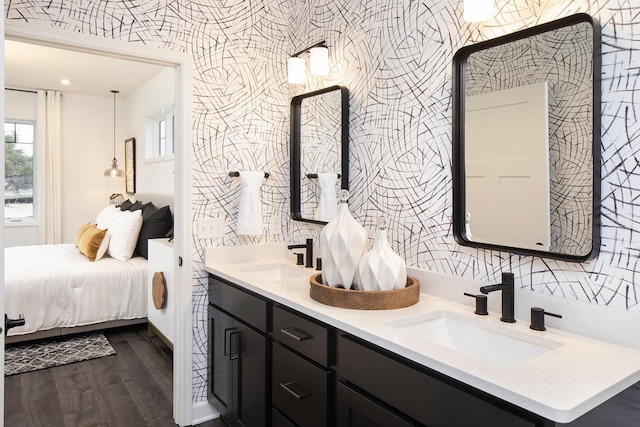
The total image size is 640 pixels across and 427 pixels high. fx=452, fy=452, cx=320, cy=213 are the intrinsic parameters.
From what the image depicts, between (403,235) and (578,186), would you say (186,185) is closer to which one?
(403,235)

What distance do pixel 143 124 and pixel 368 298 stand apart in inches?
190

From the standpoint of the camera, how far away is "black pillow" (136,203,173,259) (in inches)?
168

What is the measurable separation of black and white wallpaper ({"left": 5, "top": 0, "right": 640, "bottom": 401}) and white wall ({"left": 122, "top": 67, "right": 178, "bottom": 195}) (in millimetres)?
2238

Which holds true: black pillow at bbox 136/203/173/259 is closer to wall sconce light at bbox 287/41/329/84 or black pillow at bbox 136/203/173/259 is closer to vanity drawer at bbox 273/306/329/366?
wall sconce light at bbox 287/41/329/84

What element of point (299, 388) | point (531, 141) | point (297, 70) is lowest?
point (299, 388)

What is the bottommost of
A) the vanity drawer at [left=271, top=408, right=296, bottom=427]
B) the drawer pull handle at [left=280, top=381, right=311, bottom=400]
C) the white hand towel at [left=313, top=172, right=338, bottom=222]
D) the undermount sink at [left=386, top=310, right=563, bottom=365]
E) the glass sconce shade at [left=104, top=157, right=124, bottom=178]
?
the vanity drawer at [left=271, top=408, right=296, bottom=427]

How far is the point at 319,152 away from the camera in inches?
97.3

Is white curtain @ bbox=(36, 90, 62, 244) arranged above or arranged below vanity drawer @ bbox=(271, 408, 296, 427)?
above

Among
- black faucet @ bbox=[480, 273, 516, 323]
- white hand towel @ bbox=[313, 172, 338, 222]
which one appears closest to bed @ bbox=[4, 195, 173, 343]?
white hand towel @ bbox=[313, 172, 338, 222]

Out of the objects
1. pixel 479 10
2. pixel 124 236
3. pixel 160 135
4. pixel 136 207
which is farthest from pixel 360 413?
pixel 160 135

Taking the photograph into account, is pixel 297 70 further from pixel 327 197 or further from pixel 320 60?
pixel 327 197

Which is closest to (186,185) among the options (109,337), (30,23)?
(30,23)

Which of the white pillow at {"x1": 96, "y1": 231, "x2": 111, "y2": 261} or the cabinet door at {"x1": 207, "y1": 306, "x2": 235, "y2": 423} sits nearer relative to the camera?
the cabinet door at {"x1": 207, "y1": 306, "x2": 235, "y2": 423}

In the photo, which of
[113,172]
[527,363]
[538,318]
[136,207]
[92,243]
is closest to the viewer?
[527,363]
